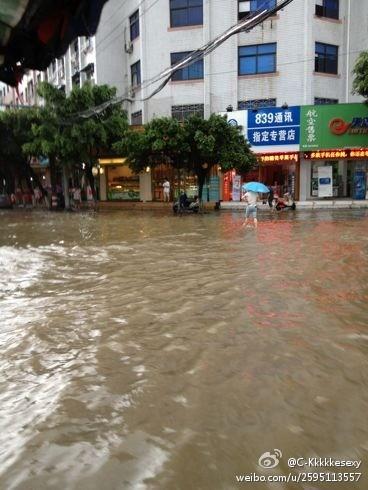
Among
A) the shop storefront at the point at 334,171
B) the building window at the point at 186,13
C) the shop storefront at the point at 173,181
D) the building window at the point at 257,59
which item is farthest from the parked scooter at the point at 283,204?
the building window at the point at 186,13

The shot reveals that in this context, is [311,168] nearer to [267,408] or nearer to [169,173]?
[169,173]

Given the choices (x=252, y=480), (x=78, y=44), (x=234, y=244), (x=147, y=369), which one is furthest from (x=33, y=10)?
(x=78, y=44)

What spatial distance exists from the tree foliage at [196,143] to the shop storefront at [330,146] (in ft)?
17.1

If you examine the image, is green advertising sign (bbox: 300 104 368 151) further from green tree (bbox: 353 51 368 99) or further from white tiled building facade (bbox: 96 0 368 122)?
green tree (bbox: 353 51 368 99)

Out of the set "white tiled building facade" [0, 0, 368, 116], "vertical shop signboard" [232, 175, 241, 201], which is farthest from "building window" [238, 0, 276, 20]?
"vertical shop signboard" [232, 175, 241, 201]

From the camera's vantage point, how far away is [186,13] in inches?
1132

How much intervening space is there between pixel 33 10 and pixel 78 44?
33.7 metres

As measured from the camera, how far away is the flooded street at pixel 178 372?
3055 mm

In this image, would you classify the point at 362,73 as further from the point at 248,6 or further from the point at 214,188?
the point at 214,188

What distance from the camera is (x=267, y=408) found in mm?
3646

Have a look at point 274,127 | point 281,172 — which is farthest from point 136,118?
point 281,172

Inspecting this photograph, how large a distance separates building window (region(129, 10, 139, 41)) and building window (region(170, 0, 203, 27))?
2.68m

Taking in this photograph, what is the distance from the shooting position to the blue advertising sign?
26.3 metres

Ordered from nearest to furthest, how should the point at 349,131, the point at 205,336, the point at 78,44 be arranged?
the point at 205,336
the point at 349,131
the point at 78,44
